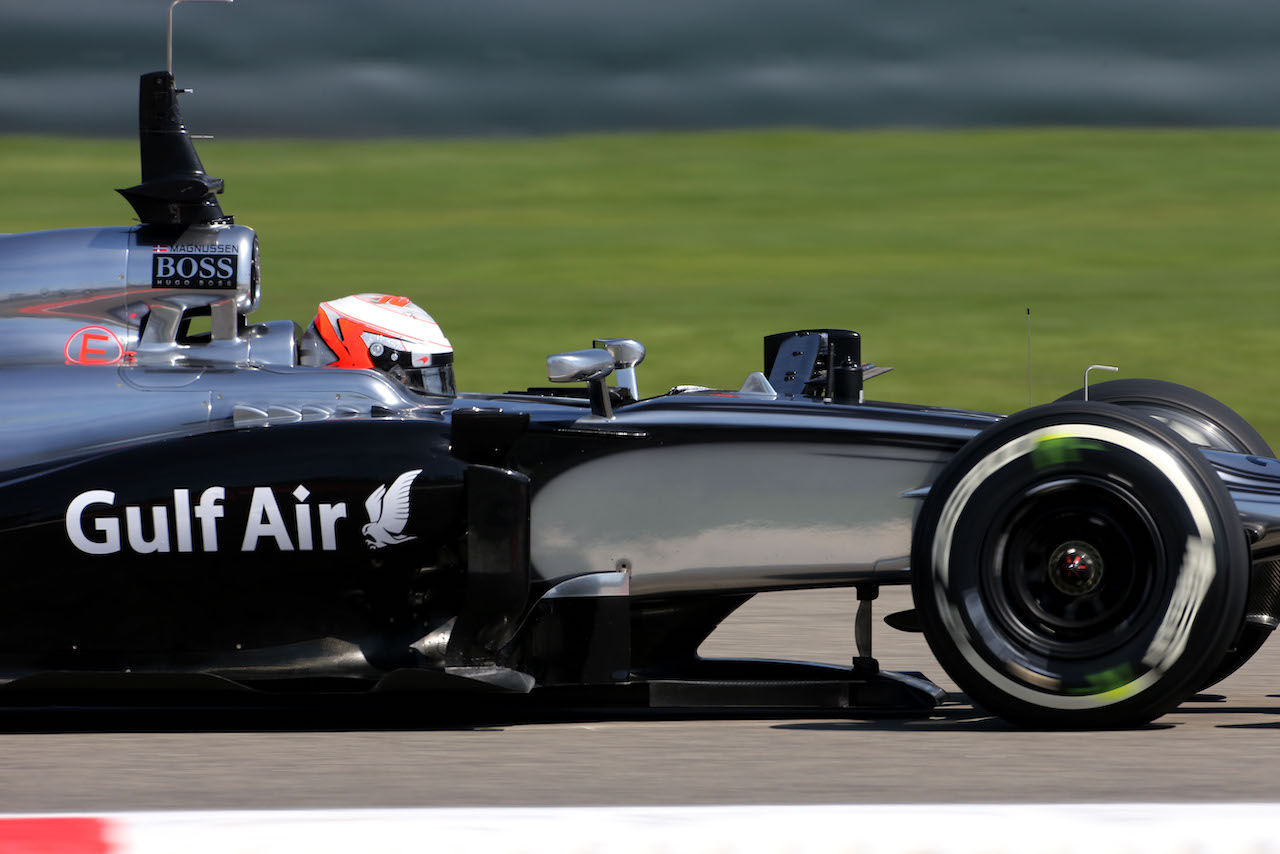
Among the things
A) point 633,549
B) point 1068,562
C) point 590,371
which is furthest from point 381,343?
point 1068,562

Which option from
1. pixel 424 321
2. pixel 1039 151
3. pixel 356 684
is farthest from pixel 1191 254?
pixel 356 684

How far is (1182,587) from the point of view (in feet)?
12.6

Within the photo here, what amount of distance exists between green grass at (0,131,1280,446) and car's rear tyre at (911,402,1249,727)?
10.5 metres

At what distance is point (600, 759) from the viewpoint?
150 inches

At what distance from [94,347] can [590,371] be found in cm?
159

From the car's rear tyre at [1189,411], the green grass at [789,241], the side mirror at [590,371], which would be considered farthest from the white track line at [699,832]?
the green grass at [789,241]

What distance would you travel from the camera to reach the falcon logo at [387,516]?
13.7 ft

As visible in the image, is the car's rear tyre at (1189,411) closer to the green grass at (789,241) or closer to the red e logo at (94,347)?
the red e logo at (94,347)

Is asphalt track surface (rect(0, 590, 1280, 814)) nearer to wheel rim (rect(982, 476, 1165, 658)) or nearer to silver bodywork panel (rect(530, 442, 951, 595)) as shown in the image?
wheel rim (rect(982, 476, 1165, 658))

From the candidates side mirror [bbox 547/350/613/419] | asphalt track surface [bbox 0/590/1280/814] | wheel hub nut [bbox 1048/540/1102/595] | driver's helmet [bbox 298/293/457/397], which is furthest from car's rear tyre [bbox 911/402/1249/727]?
driver's helmet [bbox 298/293/457/397]

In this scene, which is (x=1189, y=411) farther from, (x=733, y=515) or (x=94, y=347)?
(x=94, y=347)

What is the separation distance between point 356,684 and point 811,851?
1.76 meters

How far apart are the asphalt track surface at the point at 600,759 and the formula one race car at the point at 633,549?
0.14 meters

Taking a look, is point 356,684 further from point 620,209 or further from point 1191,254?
point 620,209
